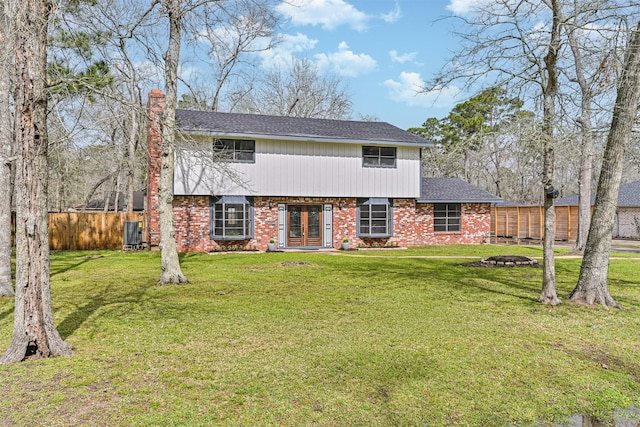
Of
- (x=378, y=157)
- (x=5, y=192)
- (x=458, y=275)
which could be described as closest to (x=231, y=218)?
(x=378, y=157)

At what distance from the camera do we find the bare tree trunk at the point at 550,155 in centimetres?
709

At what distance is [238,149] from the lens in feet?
56.5

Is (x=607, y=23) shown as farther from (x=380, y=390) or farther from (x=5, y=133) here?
(x=5, y=133)

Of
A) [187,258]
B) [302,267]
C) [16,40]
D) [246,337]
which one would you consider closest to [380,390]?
[246,337]

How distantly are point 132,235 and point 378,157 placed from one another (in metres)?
11.3

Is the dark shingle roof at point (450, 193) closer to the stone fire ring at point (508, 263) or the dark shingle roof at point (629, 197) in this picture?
the stone fire ring at point (508, 263)

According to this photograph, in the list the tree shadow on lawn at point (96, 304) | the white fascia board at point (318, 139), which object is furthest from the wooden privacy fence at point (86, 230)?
the tree shadow on lawn at point (96, 304)

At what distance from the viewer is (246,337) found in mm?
5562

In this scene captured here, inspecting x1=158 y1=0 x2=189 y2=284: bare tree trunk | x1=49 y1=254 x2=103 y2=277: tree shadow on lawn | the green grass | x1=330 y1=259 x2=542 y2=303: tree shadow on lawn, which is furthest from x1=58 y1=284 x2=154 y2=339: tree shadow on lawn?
x1=330 y1=259 x2=542 y2=303: tree shadow on lawn

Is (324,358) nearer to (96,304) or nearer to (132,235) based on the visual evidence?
(96,304)

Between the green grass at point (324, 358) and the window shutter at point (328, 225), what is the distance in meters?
9.35

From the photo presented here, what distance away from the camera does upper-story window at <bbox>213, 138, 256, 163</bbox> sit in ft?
55.9

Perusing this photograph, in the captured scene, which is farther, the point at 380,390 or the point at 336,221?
the point at 336,221

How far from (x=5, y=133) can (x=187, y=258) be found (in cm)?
742
